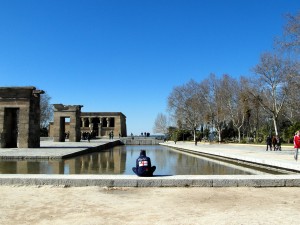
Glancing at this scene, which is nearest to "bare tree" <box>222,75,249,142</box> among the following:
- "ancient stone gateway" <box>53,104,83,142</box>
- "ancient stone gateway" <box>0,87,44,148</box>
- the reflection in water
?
"ancient stone gateway" <box>53,104,83,142</box>

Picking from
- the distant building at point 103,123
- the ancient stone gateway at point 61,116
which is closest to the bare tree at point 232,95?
the ancient stone gateway at point 61,116

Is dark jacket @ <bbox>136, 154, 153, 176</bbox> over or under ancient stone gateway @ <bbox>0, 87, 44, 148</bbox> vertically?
under

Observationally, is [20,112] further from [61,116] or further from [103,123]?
[103,123]

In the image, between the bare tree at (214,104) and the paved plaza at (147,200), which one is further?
the bare tree at (214,104)

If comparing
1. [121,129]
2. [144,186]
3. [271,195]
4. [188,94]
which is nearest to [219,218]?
[271,195]

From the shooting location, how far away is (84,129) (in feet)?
263

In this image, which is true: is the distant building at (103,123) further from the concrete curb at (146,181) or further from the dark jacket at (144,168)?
the concrete curb at (146,181)

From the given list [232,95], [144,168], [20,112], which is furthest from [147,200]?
[232,95]

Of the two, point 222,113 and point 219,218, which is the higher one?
point 222,113

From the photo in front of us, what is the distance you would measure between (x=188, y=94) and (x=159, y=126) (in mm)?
52286

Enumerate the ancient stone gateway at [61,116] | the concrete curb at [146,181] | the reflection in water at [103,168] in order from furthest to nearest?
1. the ancient stone gateway at [61,116]
2. the reflection in water at [103,168]
3. the concrete curb at [146,181]

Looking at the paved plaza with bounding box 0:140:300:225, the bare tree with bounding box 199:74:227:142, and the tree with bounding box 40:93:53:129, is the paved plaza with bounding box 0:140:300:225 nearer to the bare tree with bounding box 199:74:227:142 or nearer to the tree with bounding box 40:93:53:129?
the bare tree with bounding box 199:74:227:142

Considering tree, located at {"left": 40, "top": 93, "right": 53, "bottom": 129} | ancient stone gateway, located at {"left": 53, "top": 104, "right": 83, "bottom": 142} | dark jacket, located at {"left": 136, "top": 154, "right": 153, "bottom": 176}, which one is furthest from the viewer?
tree, located at {"left": 40, "top": 93, "right": 53, "bottom": 129}

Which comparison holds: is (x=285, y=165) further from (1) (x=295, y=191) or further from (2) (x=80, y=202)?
(2) (x=80, y=202)
